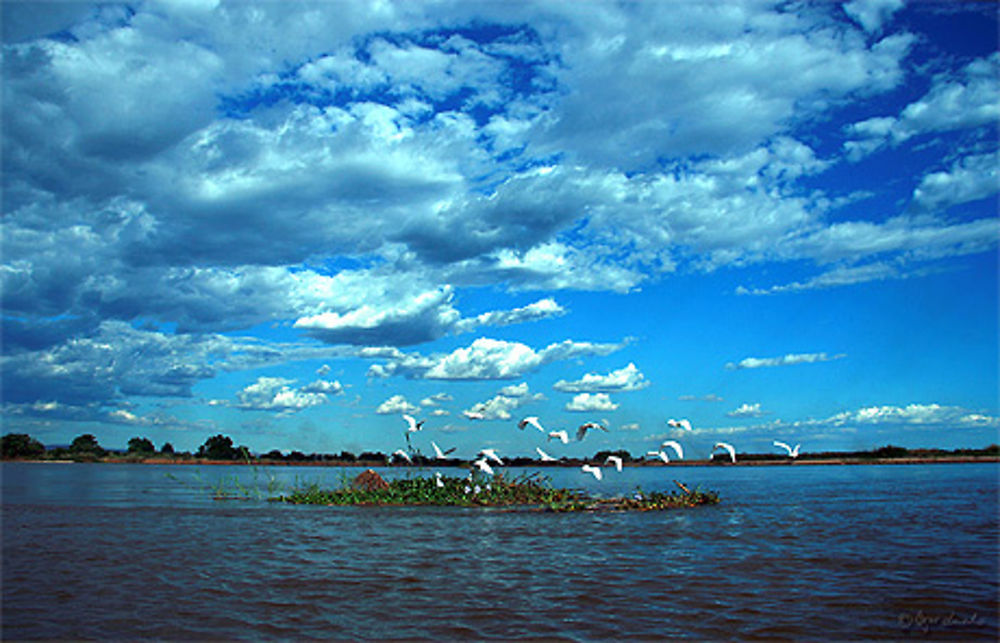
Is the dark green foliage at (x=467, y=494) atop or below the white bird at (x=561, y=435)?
below

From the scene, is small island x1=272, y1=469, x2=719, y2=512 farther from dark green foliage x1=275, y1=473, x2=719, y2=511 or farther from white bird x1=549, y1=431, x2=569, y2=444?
white bird x1=549, y1=431, x2=569, y2=444

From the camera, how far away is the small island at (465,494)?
28625 mm

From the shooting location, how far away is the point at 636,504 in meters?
27.0

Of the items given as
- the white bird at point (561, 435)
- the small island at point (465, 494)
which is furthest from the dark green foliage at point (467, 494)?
the white bird at point (561, 435)

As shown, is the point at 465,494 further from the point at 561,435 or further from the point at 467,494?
the point at 561,435

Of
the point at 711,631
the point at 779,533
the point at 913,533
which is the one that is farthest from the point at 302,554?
the point at 913,533

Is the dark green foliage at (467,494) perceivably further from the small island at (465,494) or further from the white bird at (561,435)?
the white bird at (561,435)

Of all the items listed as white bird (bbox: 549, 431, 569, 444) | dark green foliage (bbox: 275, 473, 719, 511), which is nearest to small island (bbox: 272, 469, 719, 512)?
dark green foliage (bbox: 275, 473, 719, 511)

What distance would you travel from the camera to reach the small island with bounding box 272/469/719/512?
1127 inches

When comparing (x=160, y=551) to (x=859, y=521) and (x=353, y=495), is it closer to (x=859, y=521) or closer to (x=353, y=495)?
(x=353, y=495)

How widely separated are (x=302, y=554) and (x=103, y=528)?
31.4ft

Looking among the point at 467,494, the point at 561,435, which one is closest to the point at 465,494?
the point at 467,494

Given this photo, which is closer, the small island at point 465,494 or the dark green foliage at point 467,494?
the small island at point 465,494

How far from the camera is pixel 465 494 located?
30.0 m
